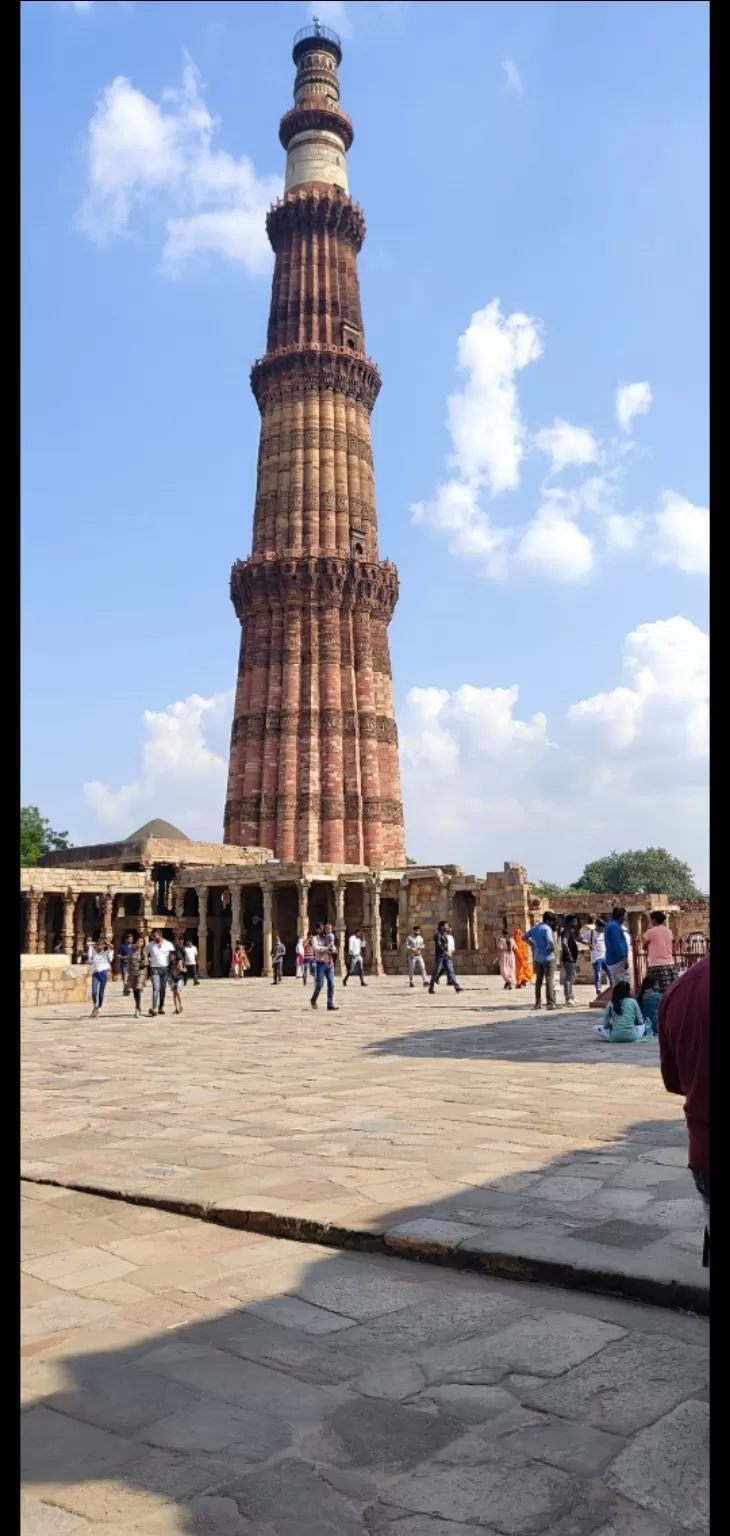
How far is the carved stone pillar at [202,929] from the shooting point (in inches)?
1341

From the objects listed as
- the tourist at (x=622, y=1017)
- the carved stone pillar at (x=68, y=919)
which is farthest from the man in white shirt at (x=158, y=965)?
the carved stone pillar at (x=68, y=919)

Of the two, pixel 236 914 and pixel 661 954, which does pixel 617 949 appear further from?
pixel 236 914

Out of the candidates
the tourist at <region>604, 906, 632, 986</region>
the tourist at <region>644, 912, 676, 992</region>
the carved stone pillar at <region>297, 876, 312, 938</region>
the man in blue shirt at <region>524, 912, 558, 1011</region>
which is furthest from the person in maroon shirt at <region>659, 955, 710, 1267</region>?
the carved stone pillar at <region>297, 876, 312, 938</region>

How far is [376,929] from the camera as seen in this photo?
103 feet

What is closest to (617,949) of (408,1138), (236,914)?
(408,1138)

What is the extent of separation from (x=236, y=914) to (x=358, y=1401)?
30575mm

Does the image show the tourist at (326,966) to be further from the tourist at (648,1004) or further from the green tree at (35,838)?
the green tree at (35,838)

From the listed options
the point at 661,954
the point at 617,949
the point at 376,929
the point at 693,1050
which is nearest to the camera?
the point at 693,1050

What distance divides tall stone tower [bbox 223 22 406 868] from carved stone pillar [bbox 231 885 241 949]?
24.0ft

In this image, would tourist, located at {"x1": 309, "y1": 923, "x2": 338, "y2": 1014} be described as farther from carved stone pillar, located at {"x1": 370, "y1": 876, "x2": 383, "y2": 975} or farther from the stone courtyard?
carved stone pillar, located at {"x1": 370, "y1": 876, "x2": 383, "y2": 975}

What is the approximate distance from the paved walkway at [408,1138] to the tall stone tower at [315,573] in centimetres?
3005

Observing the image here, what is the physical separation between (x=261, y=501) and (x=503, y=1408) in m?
45.3

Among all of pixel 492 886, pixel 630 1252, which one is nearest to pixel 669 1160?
pixel 630 1252
